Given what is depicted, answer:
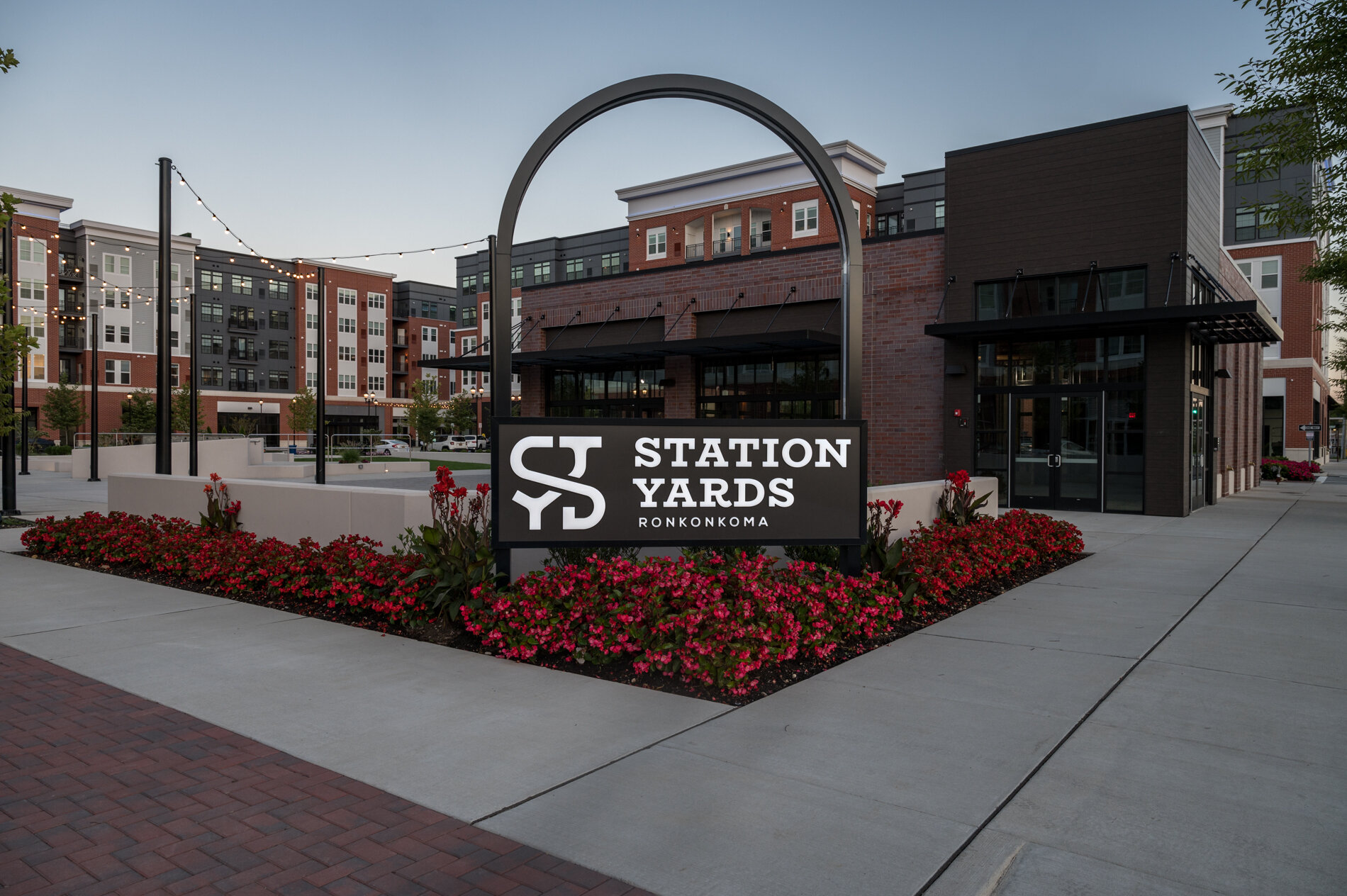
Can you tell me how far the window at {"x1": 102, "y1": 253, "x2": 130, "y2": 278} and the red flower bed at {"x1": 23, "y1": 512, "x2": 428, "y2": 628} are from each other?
204 feet

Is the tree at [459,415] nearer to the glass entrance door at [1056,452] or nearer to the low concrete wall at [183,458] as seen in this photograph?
the low concrete wall at [183,458]

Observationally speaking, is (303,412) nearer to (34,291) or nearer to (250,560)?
(34,291)

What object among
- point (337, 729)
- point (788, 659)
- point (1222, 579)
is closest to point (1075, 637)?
point (788, 659)

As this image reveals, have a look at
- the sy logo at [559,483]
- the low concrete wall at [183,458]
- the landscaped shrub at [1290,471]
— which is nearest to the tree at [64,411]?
the low concrete wall at [183,458]

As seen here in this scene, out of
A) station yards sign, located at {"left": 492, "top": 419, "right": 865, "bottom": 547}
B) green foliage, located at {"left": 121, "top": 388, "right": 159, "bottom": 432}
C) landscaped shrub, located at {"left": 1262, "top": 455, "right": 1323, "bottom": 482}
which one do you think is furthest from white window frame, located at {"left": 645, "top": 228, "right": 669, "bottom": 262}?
station yards sign, located at {"left": 492, "top": 419, "right": 865, "bottom": 547}

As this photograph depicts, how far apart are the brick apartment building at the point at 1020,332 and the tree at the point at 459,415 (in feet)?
165

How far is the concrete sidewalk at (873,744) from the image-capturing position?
11.3 feet

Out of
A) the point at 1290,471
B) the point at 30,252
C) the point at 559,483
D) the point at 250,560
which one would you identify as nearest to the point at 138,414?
the point at 30,252

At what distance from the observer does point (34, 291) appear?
190ft

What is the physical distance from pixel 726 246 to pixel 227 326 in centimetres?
4829

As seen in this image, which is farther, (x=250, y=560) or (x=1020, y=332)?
(x=1020, y=332)

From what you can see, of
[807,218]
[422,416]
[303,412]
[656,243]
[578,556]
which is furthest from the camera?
[303,412]

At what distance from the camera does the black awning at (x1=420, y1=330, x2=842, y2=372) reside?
2050 centimetres

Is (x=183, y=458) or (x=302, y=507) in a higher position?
(x=183, y=458)
